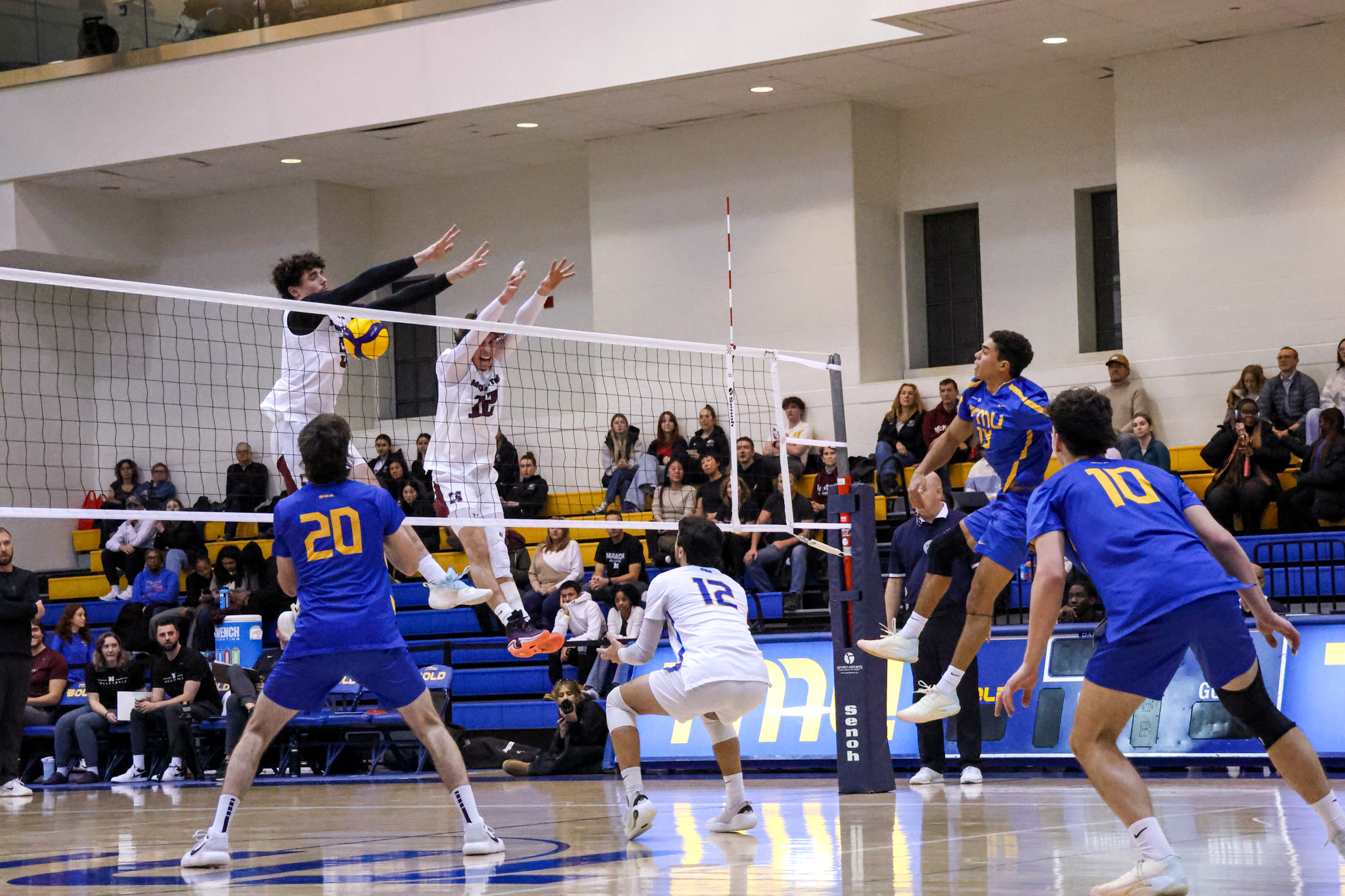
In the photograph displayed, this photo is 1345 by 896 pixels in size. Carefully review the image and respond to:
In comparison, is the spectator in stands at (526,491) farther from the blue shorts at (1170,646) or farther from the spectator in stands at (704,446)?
the blue shorts at (1170,646)

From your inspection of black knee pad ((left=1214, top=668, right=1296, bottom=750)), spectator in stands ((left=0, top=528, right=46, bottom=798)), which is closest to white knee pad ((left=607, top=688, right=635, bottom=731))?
black knee pad ((left=1214, top=668, right=1296, bottom=750))

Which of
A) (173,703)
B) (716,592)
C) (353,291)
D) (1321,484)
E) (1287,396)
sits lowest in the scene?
(173,703)

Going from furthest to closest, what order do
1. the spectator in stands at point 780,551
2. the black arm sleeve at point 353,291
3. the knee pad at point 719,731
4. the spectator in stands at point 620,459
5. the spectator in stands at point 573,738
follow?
the spectator in stands at point 620,459
the spectator in stands at point 780,551
the spectator in stands at point 573,738
the black arm sleeve at point 353,291
the knee pad at point 719,731

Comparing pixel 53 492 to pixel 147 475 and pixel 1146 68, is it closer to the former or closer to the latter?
pixel 147 475

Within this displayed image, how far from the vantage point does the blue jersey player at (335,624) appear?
721 cm

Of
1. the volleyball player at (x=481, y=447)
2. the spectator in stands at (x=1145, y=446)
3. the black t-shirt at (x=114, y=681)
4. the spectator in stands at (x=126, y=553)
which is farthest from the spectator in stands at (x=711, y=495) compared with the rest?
the spectator in stands at (x=126, y=553)

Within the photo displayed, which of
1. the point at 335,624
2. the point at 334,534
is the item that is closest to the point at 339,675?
the point at 335,624

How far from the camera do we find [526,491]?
1753 centimetres

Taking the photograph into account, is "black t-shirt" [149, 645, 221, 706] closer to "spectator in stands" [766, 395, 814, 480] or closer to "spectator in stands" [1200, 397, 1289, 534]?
"spectator in stands" [766, 395, 814, 480]

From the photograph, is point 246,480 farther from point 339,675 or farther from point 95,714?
point 339,675

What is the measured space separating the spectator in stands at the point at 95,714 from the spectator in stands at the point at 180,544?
10.2ft

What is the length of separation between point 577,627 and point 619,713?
700 centimetres

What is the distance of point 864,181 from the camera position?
1947 cm

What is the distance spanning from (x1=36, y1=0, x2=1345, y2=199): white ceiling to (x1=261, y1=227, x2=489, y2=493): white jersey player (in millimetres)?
8571
